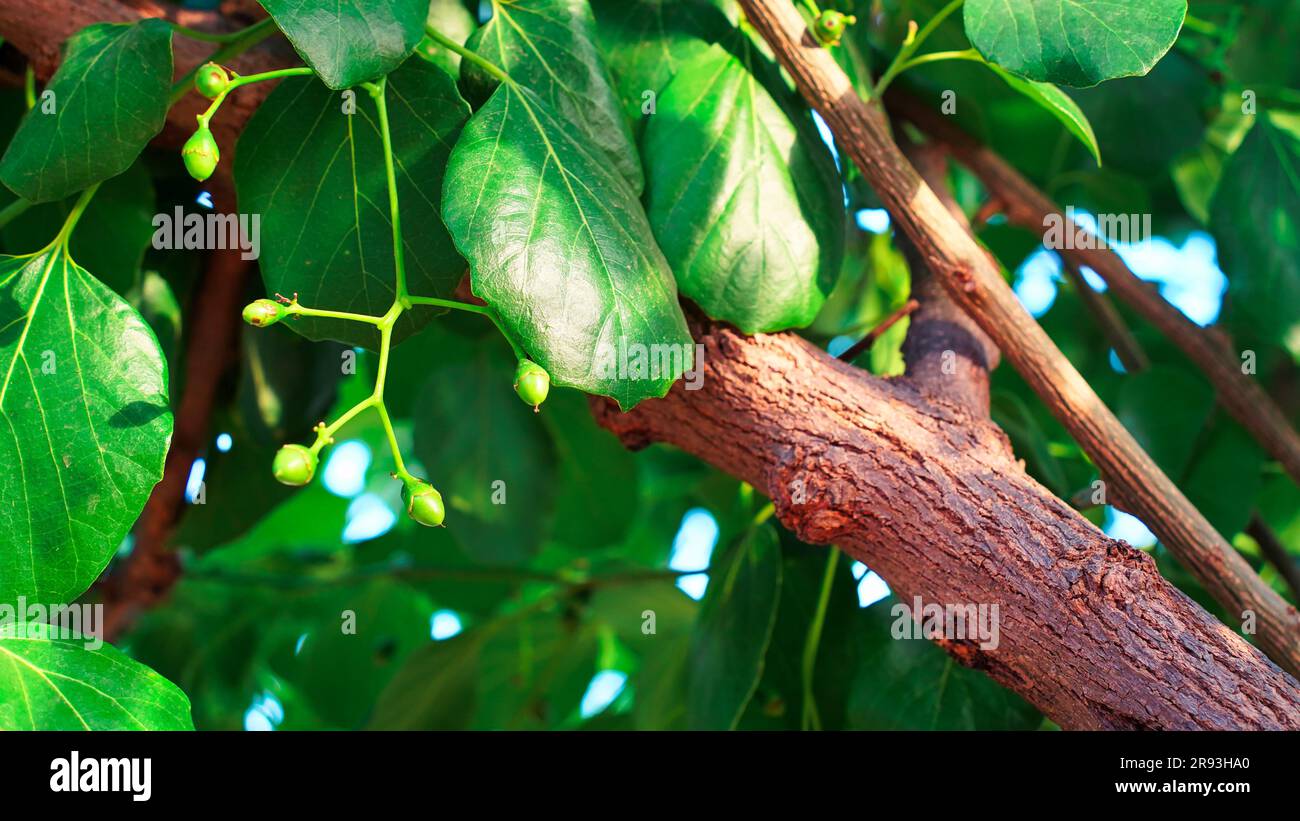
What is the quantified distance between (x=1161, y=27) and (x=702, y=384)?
1.11 ft

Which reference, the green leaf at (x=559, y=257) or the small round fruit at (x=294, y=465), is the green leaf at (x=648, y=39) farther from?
the small round fruit at (x=294, y=465)

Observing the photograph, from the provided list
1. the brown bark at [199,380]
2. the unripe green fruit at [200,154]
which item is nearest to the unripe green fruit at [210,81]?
the unripe green fruit at [200,154]

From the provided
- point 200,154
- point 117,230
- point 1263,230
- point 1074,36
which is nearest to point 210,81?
point 200,154

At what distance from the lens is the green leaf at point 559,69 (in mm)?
734

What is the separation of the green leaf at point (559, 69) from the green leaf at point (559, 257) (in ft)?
0.21

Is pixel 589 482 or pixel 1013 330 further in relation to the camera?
pixel 589 482

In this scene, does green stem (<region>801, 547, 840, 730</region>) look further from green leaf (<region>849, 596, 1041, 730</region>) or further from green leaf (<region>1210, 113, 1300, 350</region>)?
green leaf (<region>1210, 113, 1300, 350</region>)

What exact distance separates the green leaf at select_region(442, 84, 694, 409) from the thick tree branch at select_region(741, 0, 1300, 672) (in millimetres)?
168

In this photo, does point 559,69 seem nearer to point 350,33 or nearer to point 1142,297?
point 350,33

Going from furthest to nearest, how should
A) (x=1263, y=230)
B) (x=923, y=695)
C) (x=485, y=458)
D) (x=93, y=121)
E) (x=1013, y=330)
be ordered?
(x=485, y=458) → (x=1263, y=230) → (x=923, y=695) → (x=1013, y=330) → (x=93, y=121)

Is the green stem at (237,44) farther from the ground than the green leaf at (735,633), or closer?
farther from the ground

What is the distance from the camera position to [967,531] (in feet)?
2.22

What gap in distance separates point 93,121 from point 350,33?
177 mm

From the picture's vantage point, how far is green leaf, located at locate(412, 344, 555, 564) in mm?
1213
